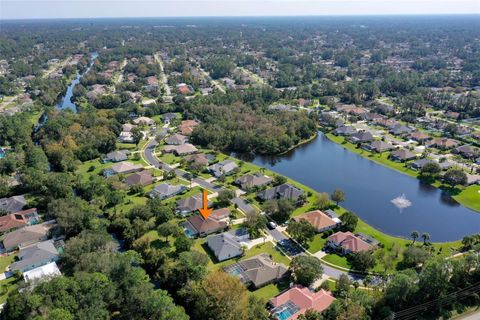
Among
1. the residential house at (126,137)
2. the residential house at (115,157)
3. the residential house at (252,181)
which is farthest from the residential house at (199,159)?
the residential house at (126,137)

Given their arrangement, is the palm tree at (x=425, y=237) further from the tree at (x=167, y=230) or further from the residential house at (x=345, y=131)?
the residential house at (x=345, y=131)

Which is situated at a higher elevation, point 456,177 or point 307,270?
point 307,270

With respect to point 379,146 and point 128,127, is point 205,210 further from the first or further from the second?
point 128,127

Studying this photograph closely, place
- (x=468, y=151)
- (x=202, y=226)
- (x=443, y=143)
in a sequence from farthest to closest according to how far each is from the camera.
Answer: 1. (x=443, y=143)
2. (x=468, y=151)
3. (x=202, y=226)

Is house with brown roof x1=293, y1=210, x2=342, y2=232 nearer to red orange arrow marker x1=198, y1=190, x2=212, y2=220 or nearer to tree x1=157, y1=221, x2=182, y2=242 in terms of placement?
red orange arrow marker x1=198, y1=190, x2=212, y2=220

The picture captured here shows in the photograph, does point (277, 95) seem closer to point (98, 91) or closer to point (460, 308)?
point (98, 91)

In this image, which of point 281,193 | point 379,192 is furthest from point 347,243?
point 379,192

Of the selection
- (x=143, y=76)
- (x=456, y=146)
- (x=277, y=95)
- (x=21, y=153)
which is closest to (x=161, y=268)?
(x=21, y=153)
